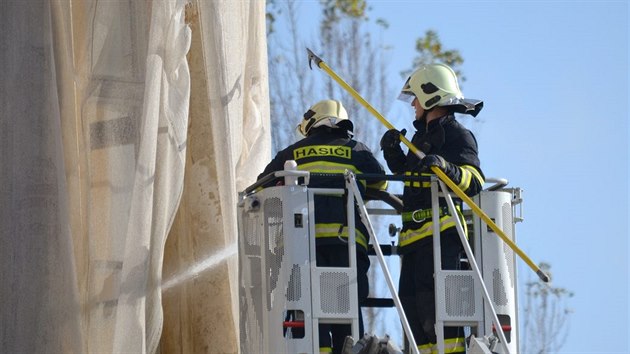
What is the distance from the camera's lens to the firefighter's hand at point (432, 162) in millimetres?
9172

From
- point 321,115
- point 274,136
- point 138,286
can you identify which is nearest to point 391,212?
point 321,115

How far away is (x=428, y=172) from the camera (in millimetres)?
9523

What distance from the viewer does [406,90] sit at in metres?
10.1

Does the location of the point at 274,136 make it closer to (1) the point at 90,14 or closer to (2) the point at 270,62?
(2) the point at 270,62

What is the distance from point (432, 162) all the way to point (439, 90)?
85 centimetres

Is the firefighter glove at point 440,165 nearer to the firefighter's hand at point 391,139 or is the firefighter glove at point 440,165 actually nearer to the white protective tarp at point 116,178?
the firefighter's hand at point 391,139

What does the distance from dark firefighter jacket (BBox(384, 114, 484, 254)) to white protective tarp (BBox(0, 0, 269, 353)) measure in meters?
2.13

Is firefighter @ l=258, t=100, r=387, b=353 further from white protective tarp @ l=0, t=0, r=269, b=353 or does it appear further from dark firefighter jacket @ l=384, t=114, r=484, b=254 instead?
white protective tarp @ l=0, t=0, r=269, b=353

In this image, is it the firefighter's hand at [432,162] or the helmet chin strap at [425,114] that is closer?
the firefighter's hand at [432,162]

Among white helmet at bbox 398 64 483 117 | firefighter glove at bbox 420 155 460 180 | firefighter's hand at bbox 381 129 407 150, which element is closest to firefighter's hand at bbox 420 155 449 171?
firefighter glove at bbox 420 155 460 180

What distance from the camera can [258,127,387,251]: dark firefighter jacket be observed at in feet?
31.6

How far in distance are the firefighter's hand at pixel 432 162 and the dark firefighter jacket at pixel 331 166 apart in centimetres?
57

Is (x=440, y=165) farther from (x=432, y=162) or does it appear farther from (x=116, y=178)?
(x=116, y=178)

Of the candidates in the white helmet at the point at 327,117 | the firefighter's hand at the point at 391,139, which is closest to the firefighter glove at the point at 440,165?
the firefighter's hand at the point at 391,139
